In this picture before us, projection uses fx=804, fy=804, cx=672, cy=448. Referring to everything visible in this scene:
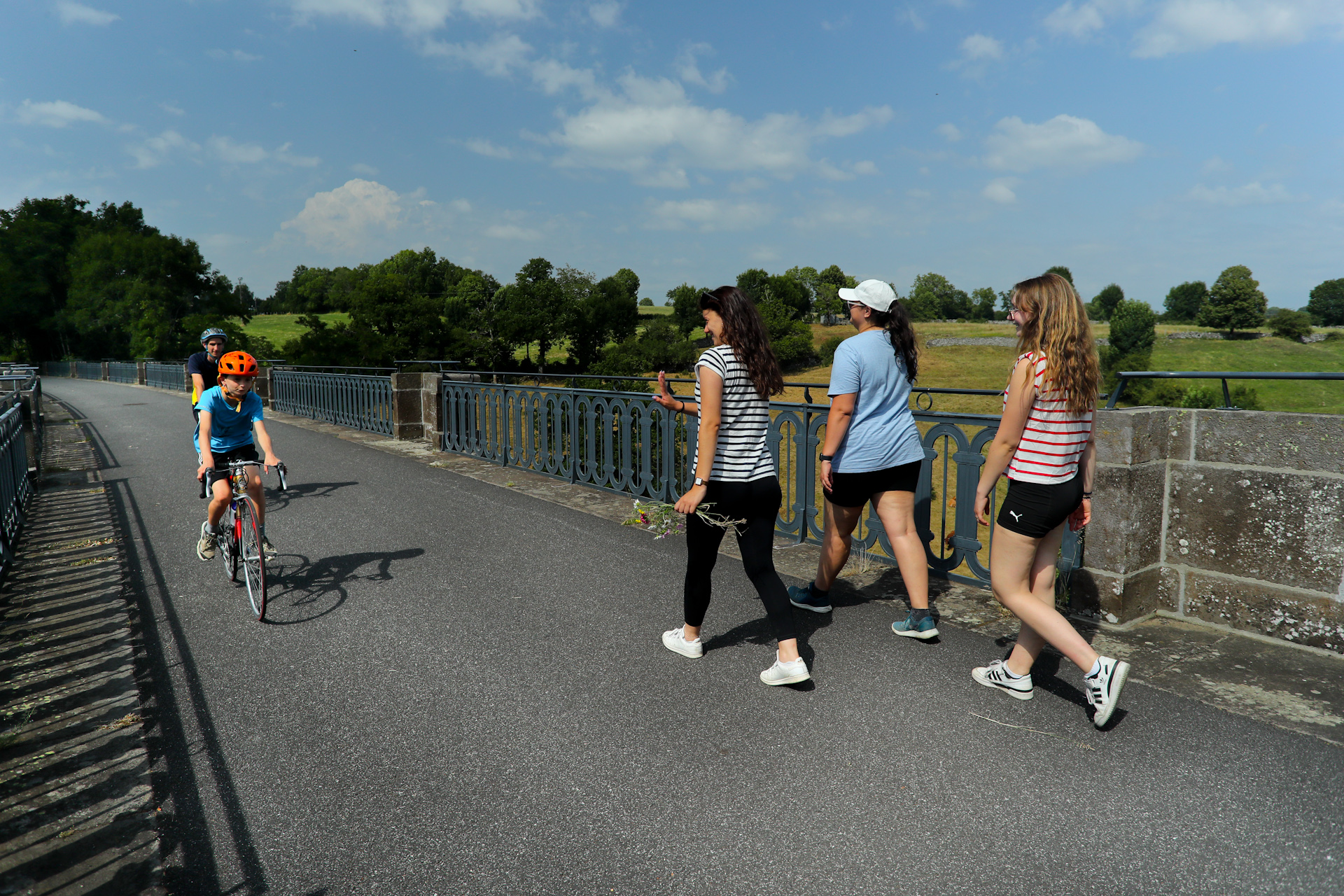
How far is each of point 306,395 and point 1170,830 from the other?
19.0 meters

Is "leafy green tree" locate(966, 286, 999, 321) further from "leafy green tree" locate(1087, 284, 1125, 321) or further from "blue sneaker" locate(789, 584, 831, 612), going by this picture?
"blue sneaker" locate(789, 584, 831, 612)

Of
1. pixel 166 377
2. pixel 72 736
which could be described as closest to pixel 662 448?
pixel 72 736

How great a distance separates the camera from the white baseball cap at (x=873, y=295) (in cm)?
406

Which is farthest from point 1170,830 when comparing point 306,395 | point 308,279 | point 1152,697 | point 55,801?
point 308,279

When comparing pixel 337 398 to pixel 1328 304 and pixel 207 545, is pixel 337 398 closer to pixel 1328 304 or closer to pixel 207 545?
pixel 207 545

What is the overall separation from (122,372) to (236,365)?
4754cm

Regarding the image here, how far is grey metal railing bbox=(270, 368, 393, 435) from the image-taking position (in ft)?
47.9

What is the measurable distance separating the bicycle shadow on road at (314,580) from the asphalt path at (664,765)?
0.05 metres

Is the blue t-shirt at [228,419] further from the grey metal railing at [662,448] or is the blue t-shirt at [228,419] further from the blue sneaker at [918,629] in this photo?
the blue sneaker at [918,629]

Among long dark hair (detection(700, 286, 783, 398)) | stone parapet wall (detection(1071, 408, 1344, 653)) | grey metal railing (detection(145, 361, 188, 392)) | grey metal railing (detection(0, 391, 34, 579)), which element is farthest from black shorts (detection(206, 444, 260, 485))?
grey metal railing (detection(145, 361, 188, 392))

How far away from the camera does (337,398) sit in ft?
54.9

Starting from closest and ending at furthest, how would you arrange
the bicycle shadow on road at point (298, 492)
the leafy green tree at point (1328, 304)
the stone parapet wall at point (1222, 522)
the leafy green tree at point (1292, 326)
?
the stone parapet wall at point (1222, 522)
the bicycle shadow on road at point (298, 492)
the leafy green tree at point (1292, 326)
the leafy green tree at point (1328, 304)

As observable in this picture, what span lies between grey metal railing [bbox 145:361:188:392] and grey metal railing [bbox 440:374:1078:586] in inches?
1052

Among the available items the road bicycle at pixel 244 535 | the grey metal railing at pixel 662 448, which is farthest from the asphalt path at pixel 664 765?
the grey metal railing at pixel 662 448
